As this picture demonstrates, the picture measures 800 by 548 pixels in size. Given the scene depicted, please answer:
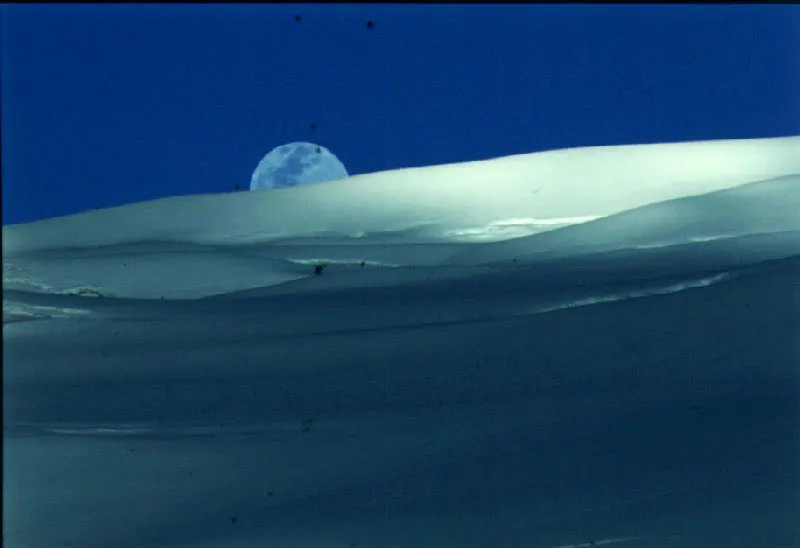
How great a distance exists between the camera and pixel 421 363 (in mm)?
1803

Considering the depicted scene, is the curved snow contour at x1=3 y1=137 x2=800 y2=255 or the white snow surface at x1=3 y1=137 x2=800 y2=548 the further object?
the curved snow contour at x1=3 y1=137 x2=800 y2=255

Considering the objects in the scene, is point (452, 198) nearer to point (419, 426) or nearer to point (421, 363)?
point (421, 363)

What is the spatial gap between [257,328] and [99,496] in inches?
22.2

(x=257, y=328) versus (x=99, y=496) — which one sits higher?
(x=257, y=328)

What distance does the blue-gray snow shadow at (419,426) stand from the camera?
144 cm

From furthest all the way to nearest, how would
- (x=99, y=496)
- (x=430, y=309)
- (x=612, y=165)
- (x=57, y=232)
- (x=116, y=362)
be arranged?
(x=612, y=165), (x=57, y=232), (x=430, y=309), (x=116, y=362), (x=99, y=496)

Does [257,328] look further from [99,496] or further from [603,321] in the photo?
[603,321]

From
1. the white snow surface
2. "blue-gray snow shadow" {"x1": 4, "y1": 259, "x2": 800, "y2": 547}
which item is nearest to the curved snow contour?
the white snow surface

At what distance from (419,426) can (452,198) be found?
3.56 feet

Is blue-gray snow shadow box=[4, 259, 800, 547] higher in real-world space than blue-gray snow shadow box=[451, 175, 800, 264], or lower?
lower

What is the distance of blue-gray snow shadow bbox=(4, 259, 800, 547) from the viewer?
1436 millimetres

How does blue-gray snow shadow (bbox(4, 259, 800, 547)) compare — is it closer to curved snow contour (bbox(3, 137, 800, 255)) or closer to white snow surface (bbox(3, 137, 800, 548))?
white snow surface (bbox(3, 137, 800, 548))

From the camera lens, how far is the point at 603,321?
6.25 feet

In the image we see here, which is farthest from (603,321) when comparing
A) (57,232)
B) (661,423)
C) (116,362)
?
(57,232)
